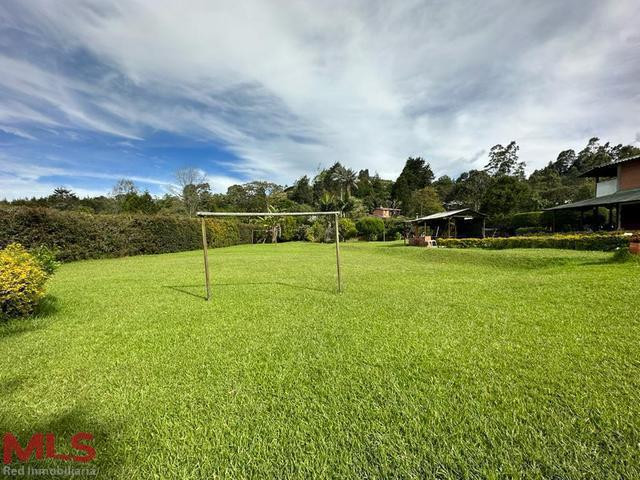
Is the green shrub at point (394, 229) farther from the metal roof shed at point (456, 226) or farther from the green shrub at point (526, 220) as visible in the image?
the green shrub at point (526, 220)

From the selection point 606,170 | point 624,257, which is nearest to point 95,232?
point 624,257

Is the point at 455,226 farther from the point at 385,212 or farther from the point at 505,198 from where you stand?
the point at 385,212

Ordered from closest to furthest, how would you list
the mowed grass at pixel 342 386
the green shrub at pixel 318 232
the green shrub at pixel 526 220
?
the mowed grass at pixel 342 386
the green shrub at pixel 526 220
the green shrub at pixel 318 232

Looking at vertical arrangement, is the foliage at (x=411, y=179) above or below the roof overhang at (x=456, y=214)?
above

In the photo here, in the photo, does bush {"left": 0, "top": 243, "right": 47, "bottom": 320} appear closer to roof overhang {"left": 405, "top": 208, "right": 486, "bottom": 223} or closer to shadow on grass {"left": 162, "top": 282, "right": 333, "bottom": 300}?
shadow on grass {"left": 162, "top": 282, "right": 333, "bottom": 300}

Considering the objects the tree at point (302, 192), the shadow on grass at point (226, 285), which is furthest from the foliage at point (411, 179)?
the shadow on grass at point (226, 285)

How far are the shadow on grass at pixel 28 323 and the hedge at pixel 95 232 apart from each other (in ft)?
30.8

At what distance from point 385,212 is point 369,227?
83.8ft

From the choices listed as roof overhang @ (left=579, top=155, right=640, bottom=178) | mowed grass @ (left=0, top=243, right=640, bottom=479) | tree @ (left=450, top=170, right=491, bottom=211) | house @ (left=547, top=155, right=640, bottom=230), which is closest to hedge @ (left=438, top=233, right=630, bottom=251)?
house @ (left=547, top=155, right=640, bottom=230)

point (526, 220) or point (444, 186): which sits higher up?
point (444, 186)

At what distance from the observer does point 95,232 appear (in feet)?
50.4

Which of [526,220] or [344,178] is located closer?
[526,220]

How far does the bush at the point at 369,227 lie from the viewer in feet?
108

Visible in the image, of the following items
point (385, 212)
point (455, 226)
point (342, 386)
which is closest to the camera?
point (342, 386)
